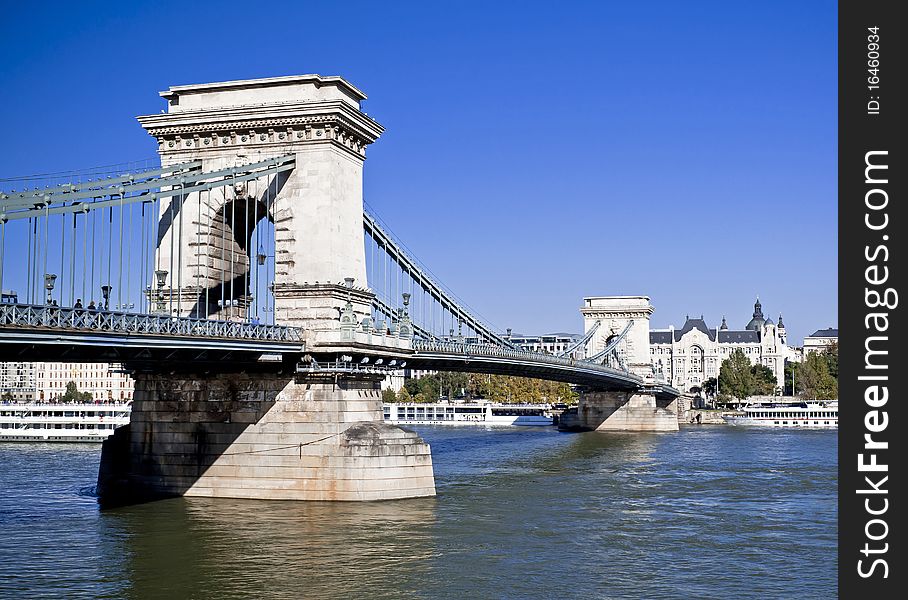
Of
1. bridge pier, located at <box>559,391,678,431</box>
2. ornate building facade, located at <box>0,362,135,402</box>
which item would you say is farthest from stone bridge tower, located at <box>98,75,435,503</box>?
ornate building facade, located at <box>0,362,135,402</box>

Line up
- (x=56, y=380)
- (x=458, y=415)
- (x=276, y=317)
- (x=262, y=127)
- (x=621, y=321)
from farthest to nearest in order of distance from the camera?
(x=56, y=380) → (x=458, y=415) → (x=621, y=321) → (x=262, y=127) → (x=276, y=317)

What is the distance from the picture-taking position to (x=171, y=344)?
30.9m

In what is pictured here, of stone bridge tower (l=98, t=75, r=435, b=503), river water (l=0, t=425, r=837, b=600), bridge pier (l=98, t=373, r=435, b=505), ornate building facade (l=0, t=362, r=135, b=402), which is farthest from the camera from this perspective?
ornate building facade (l=0, t=362, r=135, b=402)

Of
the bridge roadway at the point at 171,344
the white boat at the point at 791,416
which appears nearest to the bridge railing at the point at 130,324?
the bridge roadway at the point at 171,344

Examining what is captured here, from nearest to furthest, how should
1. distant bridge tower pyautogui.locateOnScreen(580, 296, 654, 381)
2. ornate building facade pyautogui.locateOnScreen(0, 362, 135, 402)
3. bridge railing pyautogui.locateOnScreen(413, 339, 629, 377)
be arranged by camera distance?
bridge railing pyautogui.locateOnScreen(413, 339, 629, 377)
distant bridge tower pyautogui.locateOnScreen(580, 296, 654, 381)
ornate building facade pyautogui.locateOnScreen(0, 362, 135, 402)

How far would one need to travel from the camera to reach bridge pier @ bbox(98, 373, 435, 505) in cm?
3738

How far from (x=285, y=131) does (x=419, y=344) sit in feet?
49.0

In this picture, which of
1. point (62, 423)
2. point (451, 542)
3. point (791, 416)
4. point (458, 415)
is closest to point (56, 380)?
point (458, 415)

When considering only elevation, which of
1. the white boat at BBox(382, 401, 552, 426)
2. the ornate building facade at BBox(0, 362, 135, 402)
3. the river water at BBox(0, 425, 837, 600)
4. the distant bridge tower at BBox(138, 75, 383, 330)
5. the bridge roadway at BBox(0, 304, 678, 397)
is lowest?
the white boat at BBox(382, 401, 552, 426)

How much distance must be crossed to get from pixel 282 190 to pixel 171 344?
10.9 metres

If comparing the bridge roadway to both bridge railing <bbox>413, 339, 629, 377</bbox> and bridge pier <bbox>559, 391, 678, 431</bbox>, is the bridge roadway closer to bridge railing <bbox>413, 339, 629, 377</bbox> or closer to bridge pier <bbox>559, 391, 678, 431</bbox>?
bridge railing <bbox>413, 339, 629, 377</bbox>

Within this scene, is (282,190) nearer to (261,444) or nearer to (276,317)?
(276,317)

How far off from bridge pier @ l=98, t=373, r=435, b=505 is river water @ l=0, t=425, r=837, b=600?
2.68 feet
